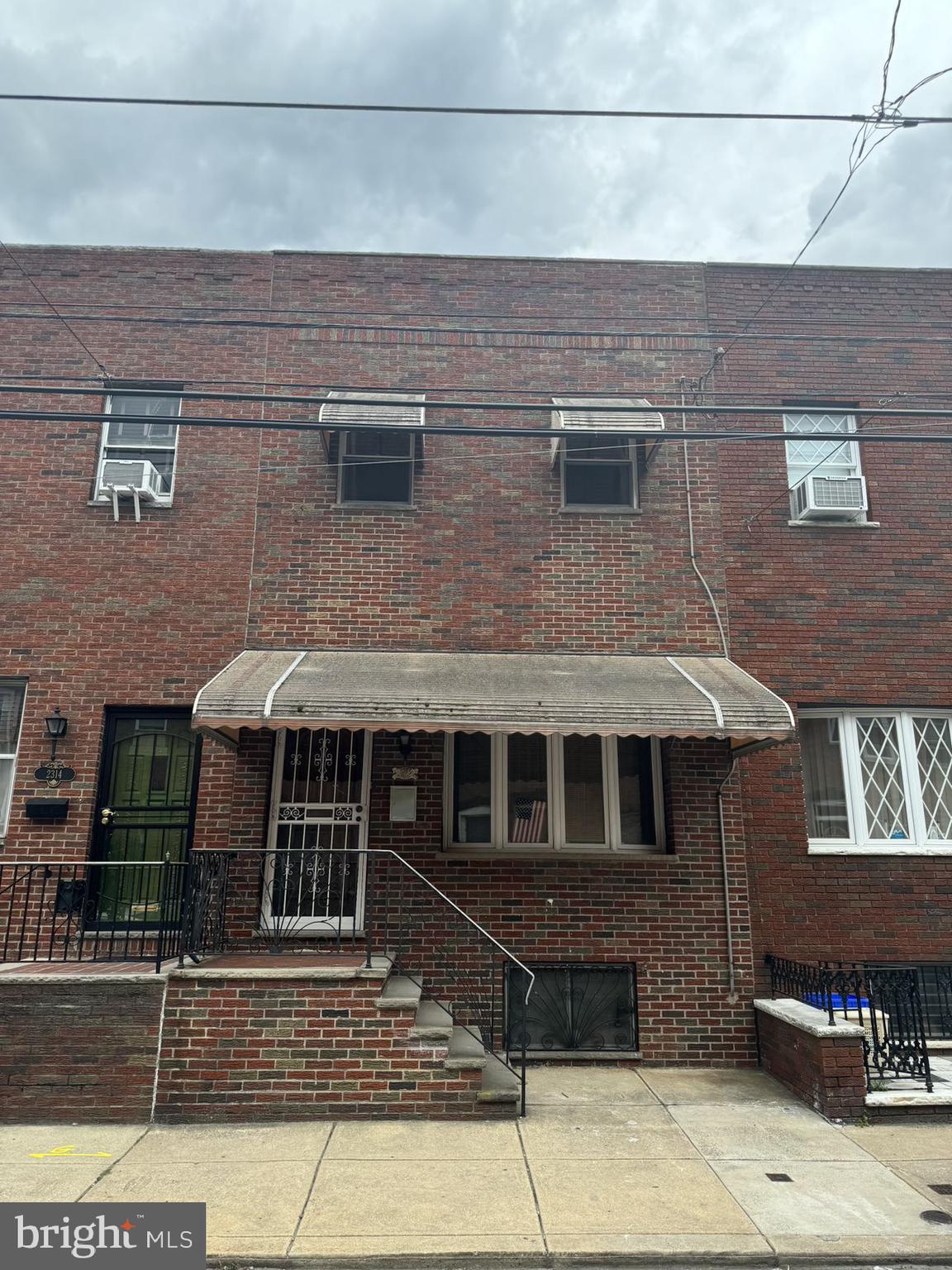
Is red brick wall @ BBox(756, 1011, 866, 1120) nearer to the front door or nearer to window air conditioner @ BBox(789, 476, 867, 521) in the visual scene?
window air conditioner @ BBox(789, 476, 867, 521)

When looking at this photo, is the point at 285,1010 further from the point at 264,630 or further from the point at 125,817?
the point at 264,630

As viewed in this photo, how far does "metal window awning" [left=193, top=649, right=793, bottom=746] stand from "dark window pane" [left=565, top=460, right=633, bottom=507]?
2078 mm

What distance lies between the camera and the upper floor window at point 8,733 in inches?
320

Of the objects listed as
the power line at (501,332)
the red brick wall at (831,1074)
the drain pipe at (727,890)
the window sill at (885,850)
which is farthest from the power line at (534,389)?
the red brick wall at (831,1074)

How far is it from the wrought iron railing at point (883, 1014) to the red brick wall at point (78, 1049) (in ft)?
16.7

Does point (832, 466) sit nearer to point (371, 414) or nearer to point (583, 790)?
point (583, 790)

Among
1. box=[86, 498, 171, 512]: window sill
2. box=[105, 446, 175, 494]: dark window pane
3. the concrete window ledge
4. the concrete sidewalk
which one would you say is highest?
box=[105, 446, 175, 494]: dark window pane

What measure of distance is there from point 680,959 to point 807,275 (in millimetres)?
7889

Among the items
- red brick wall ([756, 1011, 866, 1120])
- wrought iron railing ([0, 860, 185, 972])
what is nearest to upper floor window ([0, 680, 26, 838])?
wrought iron railing ([0, 860, 185, 972])

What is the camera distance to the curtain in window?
27.5 feet

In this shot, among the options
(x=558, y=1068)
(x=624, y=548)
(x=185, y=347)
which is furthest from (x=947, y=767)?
(x=185, y=347)

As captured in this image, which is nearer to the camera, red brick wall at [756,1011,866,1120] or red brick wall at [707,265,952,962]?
red brick wall at [756,1011,866,1120]

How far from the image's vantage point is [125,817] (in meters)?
8.08

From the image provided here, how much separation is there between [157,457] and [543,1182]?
25.6 ft
